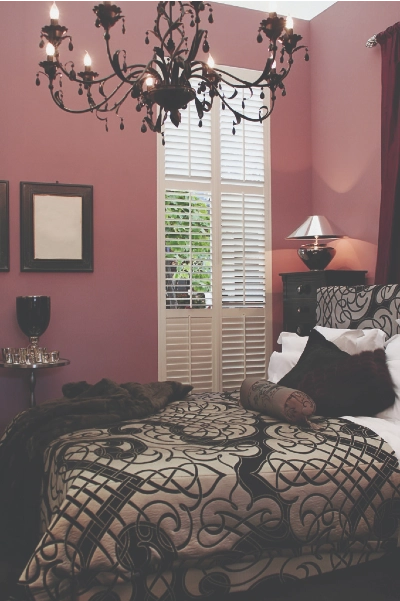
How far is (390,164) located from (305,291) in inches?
41.4

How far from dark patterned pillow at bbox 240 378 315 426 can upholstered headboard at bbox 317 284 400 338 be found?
3.18 feet

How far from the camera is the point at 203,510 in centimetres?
190

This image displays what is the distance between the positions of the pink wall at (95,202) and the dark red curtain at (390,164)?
138 centimetres

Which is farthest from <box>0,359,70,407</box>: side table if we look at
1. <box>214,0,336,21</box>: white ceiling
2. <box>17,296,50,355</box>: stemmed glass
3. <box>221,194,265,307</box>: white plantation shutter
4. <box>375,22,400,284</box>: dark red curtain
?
<box>214,0,336,21</box>: white ceiling

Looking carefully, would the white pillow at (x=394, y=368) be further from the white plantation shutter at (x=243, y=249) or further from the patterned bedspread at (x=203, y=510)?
the white plantation shutter at (x=243, y=249)

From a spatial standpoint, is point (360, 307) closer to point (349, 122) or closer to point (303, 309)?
point (303, 309)

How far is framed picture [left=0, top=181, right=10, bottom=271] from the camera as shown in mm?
4152

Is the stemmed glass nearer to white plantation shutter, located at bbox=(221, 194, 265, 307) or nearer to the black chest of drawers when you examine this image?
white plantation shutter, located at bbox=(221, 194, 265, 307)

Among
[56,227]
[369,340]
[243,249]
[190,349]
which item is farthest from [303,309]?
[56,227]

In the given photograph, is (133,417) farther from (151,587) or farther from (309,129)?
(309,129)

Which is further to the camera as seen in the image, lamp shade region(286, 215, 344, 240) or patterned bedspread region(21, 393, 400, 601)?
lamp shade region(286, 215, 344, 240)

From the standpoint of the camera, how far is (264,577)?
1.97 metres

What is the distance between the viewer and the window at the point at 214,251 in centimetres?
459

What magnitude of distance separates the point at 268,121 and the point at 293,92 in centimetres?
36
